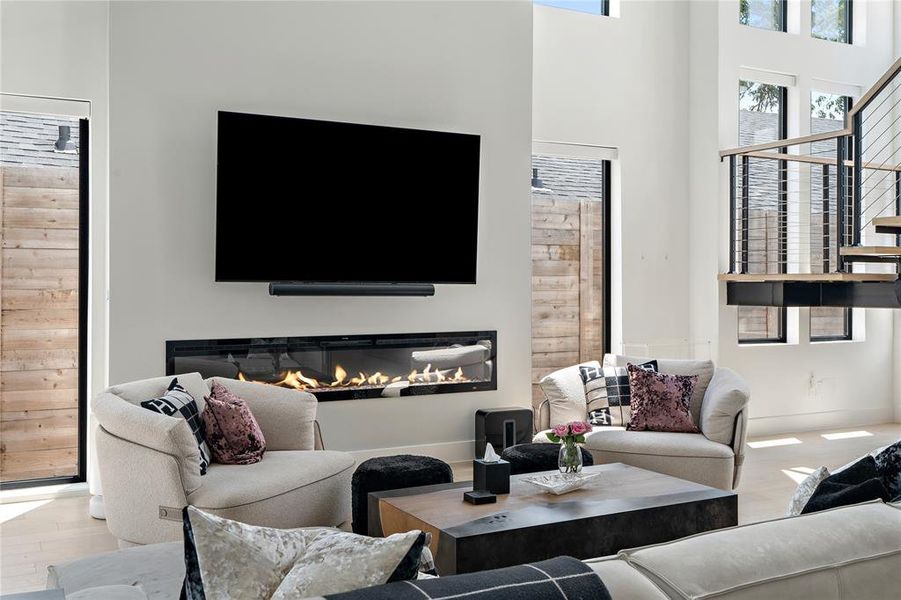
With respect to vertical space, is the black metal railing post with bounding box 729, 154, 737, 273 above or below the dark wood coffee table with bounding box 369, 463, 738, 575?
above

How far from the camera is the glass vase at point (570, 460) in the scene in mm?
3799

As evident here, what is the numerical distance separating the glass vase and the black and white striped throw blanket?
254 cm

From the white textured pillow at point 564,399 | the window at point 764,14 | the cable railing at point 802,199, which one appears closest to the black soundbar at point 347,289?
the white textured pillow at point 564,399

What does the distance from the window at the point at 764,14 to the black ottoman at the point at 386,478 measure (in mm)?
5332

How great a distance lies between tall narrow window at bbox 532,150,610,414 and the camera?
6.86 meters

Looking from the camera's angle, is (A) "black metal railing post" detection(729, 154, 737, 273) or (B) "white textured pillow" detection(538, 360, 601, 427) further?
(A) "black metal railing post" detection(729, 154, 737, 273)

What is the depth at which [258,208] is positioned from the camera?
516 cm

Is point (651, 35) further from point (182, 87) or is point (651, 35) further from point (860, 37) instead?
point (182, 87)

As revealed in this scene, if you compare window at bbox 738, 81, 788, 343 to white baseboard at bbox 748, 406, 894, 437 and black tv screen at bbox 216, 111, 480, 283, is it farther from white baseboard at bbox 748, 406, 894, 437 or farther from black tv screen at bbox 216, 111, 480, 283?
black tv screen at bbox 216, 111, 480, 283

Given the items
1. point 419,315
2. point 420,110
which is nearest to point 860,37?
point 420,110

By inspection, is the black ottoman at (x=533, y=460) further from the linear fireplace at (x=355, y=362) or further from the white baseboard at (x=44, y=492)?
the white baseboard at (x=44, y=492)

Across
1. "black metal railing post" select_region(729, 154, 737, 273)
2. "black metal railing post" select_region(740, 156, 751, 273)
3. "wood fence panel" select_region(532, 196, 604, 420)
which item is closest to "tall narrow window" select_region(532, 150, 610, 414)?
"wood fence panel" select_region(532, 196, 604, 420)

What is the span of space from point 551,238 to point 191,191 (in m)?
3.00

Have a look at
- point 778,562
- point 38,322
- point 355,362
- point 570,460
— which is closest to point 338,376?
point 355,362
